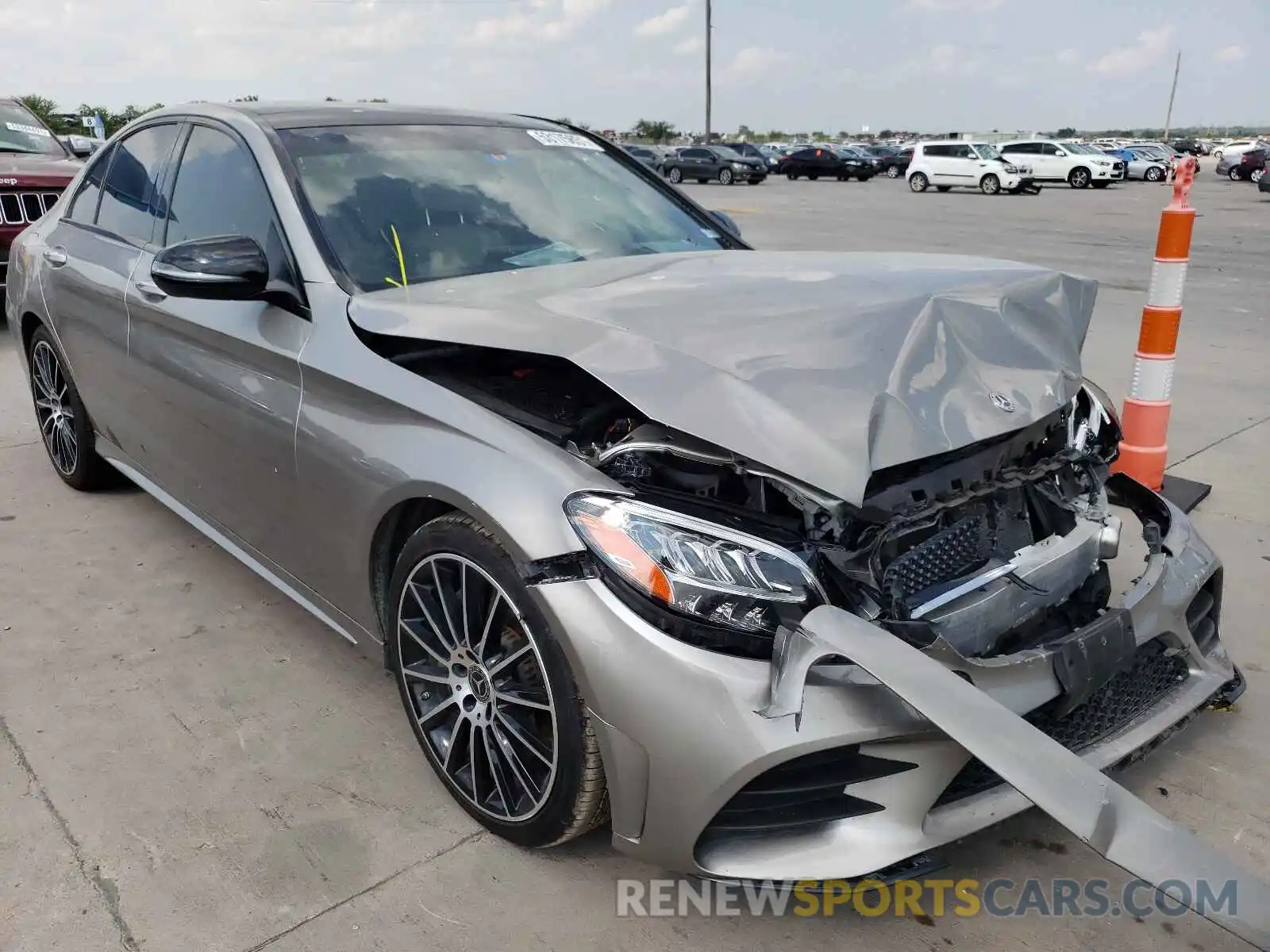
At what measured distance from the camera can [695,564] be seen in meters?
1.95

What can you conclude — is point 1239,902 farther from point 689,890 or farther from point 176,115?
point 176,115

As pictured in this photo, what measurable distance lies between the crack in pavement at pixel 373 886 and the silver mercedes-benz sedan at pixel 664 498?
0.07 metres

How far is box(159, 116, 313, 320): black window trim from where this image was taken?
275 centimetres

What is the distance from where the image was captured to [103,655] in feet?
10.7

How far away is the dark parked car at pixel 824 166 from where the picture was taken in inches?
1527

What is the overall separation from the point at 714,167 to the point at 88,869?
115 feet

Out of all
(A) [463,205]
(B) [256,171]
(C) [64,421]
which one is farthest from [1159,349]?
(C) [64,421]

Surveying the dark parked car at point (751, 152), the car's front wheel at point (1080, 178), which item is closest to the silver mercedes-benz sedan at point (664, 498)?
the car's front wheel at point (1080, 178)

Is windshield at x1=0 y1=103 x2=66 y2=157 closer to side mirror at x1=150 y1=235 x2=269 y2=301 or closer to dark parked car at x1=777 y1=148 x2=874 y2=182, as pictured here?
side mirror at x1=150 y1=235 x2=269 y2=301

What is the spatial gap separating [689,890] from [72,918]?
1.34 meters

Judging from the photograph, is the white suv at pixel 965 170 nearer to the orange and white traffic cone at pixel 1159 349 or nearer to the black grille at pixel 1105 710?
the orange and white traffic cone at pixel 1159 349

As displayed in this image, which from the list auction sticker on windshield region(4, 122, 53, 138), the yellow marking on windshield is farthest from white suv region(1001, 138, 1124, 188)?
the yellow marking on windshield

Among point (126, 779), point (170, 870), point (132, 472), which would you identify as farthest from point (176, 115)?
point (170, 870)

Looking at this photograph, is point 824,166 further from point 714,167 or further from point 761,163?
point 714,167
